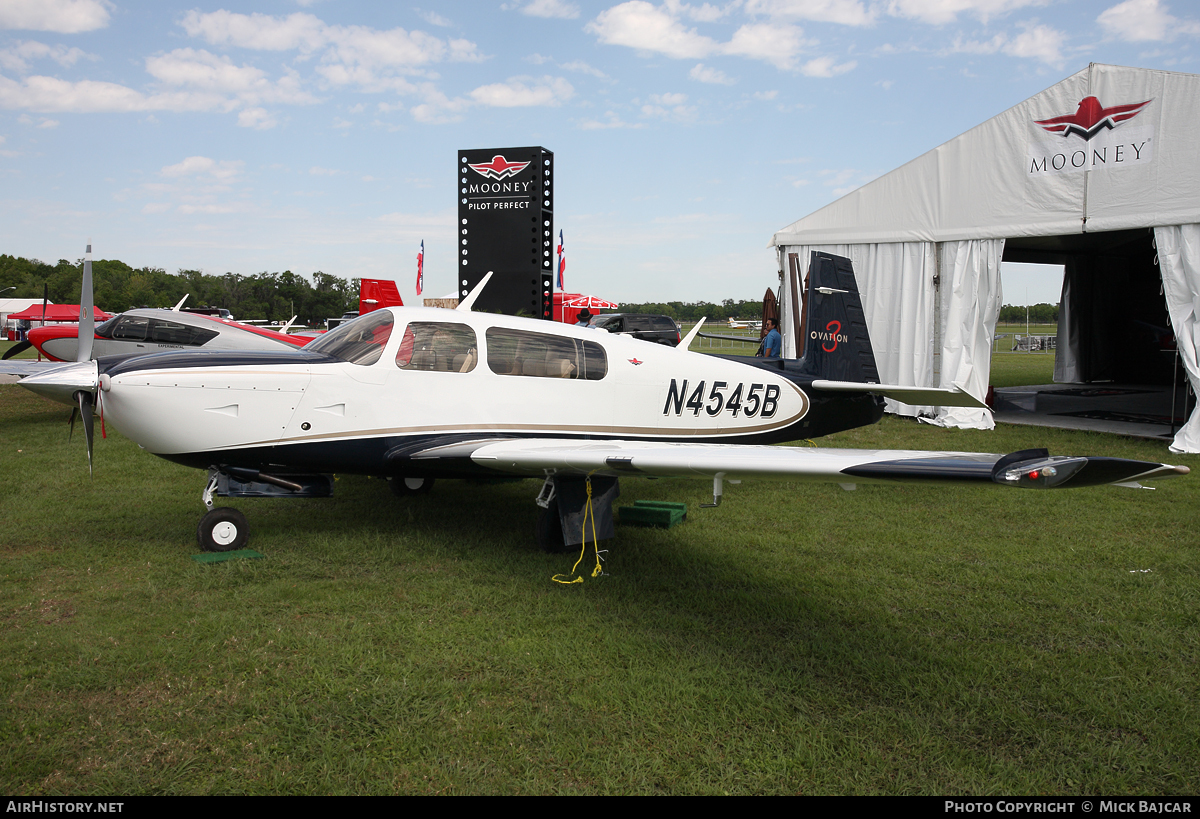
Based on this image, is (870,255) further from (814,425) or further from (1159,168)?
(814,425)

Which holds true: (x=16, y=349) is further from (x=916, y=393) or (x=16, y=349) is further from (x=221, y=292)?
(x=221, y=292)

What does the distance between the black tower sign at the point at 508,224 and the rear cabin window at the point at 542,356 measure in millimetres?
3927

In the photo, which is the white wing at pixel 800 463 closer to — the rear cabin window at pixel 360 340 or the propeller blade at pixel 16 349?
the rear cabin window at pixel 360 340

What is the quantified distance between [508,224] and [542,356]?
4.51 meters

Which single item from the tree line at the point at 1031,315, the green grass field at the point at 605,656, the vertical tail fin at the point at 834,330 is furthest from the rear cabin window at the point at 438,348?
the tree line at the point at 1031,315

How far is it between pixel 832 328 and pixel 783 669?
4.68m

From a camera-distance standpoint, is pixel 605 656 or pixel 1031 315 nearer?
pixel 605 656

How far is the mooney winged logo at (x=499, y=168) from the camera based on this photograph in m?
9.66

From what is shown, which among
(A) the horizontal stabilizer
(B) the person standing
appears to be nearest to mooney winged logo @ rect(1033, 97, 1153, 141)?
(B) the person standing

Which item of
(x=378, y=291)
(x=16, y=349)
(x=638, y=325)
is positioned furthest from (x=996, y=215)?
(x=378, y=291)

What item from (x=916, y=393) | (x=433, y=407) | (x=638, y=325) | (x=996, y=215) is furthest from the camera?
(x=638, y=325)

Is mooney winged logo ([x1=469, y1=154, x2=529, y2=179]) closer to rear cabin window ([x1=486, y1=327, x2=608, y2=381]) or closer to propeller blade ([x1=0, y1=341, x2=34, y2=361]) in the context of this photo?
rear cabin window ([x1=486, y1=327, x2=608, y2=381])

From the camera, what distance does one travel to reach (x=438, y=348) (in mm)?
5555

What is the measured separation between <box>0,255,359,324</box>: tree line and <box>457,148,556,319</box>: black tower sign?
223 feet
